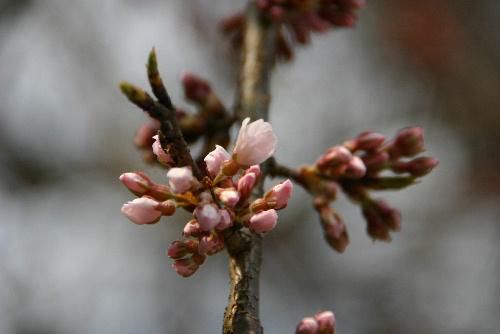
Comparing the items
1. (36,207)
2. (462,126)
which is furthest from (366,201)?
(462,126)

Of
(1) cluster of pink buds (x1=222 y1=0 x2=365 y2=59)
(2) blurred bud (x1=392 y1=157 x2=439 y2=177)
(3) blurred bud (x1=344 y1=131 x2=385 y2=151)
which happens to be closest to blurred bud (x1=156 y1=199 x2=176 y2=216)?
(3) blurred bud (x1=344 y1=131 x2=385 y2=151)

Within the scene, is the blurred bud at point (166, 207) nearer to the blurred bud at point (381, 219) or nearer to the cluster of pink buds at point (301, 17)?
the blurred bud at point (381, 219)

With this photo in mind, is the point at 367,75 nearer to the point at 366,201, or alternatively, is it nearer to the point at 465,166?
the point at 465,166

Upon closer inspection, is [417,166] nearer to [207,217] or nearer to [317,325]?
[317,325]

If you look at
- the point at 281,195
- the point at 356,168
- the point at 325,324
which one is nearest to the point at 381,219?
the point at 356,168

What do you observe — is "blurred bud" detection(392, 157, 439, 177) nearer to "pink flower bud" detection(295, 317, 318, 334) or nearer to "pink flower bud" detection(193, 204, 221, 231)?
"pink flower bud" detection(295, 317, 318, 334)
